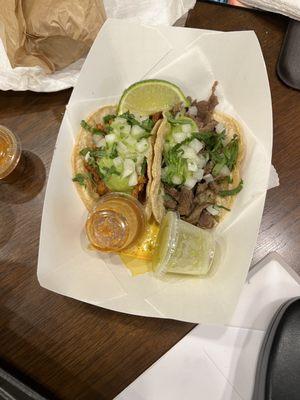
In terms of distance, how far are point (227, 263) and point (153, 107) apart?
0.62 meters

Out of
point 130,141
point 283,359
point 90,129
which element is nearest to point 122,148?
point 130,141

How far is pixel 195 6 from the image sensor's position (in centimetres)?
158

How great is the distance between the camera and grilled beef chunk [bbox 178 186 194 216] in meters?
1.44

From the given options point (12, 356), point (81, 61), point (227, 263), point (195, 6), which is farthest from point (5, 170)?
point (195, 6)

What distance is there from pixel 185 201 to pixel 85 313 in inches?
20.6

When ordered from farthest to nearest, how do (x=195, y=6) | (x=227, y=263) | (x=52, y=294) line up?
(x=195, y=6), (x=52, y=294), (x=227, y=263)

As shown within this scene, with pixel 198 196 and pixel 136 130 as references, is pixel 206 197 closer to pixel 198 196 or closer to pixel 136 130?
pixel 198 196

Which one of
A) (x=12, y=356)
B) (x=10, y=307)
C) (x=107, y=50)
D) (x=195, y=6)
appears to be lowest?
(x=12, y=356)

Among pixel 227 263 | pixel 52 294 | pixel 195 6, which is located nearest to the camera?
pixel 227 263

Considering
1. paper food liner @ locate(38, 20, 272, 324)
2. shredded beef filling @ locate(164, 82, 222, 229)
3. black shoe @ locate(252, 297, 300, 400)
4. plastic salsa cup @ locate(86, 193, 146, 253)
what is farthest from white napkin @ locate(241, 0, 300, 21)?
black shoe @ locate(252, 297, 300, 400)

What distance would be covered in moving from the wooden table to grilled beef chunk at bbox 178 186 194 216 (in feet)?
0.89

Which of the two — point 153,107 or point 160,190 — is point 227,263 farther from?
point 153,107

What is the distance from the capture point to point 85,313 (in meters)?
1.45

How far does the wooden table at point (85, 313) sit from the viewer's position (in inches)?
55.9
